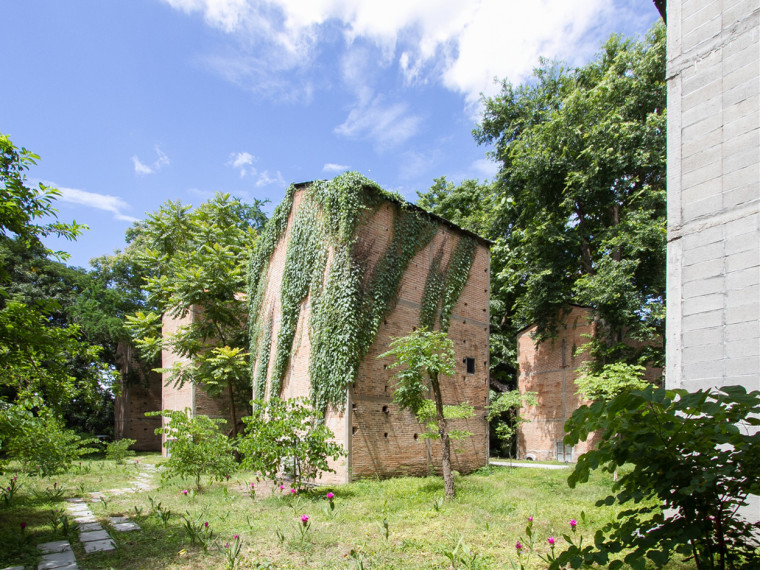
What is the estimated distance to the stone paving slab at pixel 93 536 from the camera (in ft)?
20.5

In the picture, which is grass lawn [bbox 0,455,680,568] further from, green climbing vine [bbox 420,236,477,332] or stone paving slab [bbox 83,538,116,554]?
green climbing vine [bbox 420,236,477,332]

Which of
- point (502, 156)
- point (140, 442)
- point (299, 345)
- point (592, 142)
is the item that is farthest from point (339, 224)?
point (140, 442)

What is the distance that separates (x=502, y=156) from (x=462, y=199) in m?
4.23

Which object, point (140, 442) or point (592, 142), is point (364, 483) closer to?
point (592, 142)

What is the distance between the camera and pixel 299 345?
488 inches

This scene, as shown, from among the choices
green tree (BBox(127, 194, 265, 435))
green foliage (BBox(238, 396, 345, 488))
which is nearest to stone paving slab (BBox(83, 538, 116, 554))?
green foliage (BBox(238, 396, 345, 488))

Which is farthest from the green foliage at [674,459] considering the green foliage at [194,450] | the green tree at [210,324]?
the green tree at [210,324]

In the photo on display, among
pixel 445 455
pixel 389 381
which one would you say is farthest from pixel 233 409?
pixel 445 455

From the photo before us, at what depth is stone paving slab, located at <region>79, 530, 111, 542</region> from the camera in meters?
6.24

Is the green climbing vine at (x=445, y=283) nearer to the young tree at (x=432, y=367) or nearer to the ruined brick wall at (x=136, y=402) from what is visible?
the young tree at (x=432, y=367)

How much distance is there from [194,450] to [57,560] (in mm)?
4067

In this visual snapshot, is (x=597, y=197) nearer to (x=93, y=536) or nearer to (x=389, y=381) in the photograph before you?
(x=389, y=381)

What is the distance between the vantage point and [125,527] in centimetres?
688

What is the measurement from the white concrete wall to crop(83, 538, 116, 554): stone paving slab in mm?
7386
